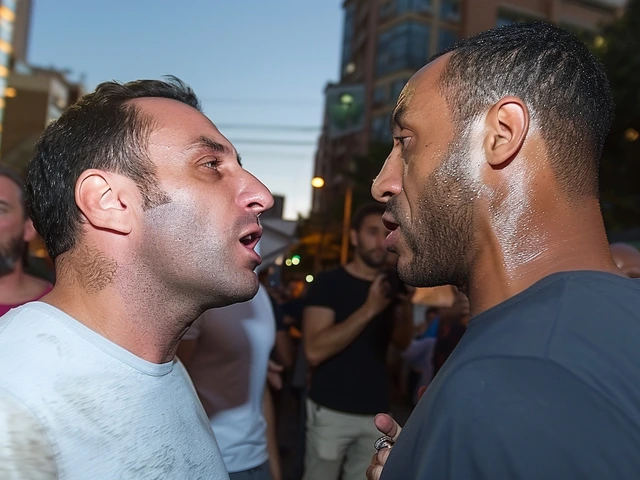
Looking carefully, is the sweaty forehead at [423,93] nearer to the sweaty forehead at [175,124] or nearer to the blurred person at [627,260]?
the sweaty forehead at [175,124]

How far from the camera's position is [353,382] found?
4.40 meters

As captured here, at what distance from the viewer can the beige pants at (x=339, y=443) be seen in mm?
4352

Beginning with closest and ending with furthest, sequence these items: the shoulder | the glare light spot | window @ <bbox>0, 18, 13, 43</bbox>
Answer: the shoulder
the glare light spot
window @ <bbox>0, 18, 13, 43</bbox>

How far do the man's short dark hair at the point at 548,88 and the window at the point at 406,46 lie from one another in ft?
167

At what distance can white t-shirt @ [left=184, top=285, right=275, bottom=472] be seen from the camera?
2928 mm

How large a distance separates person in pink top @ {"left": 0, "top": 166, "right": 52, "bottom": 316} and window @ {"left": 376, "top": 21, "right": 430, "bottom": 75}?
162ft

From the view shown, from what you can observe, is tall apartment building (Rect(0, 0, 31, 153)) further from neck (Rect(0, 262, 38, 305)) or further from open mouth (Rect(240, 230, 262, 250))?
open mouth (Rect(240, 230, 262, 250))

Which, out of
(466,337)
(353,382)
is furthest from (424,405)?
(353,382)

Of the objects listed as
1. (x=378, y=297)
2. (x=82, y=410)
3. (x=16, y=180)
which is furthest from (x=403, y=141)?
(x=16, y=180)

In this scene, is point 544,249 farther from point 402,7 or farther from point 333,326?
point 402,7

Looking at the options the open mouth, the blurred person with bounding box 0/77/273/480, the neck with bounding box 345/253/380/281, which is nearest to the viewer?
the blurred person with bounding box 0/77/273/480

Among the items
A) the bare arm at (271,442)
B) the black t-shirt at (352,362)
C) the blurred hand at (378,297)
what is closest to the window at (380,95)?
the black t-shirt at (352,362)

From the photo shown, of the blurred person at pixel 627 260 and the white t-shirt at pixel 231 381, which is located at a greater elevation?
the blurred person at pixel 627 260

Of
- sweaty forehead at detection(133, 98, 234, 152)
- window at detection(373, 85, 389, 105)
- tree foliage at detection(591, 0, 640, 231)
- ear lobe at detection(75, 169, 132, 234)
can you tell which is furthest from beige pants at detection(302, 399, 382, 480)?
window at detection(373, 85, 389, 105)
